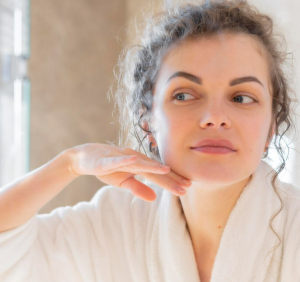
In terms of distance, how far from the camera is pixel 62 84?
76.6 inches

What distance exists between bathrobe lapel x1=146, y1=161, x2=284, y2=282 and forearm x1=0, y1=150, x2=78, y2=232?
0.28 m

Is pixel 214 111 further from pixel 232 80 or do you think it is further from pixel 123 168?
pixel 123 168

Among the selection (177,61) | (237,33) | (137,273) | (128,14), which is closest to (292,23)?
(237,33)

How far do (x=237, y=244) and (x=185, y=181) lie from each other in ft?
0.67

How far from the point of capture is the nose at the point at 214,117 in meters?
0.86

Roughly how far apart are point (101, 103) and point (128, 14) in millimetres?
434

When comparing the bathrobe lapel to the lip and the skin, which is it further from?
the lip

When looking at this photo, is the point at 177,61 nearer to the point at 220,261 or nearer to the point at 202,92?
the point at 202,92

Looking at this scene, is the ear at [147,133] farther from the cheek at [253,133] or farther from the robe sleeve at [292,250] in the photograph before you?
the robe sleeve at [292,250]

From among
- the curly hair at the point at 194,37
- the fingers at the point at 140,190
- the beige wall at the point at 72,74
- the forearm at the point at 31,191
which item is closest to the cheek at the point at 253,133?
the curly hair at the point at 194,37

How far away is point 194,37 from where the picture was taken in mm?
958

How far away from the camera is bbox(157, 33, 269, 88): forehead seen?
0.90 meters

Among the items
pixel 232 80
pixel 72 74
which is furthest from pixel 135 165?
pixel 72 74

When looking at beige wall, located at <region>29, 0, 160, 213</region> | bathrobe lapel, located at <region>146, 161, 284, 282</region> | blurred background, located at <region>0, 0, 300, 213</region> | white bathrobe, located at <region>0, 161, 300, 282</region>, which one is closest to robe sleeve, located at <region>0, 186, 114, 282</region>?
white bathrobe, located at <region>0, 161, 300, 282</region>
